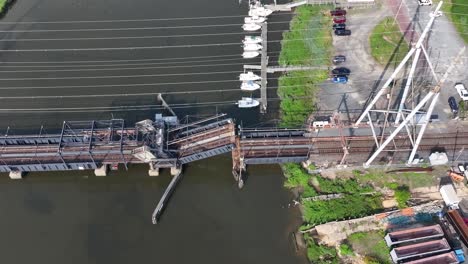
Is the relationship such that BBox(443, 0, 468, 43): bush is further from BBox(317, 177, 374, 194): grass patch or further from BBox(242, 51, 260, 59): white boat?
BBox(242, 51, 260, 59): white boat

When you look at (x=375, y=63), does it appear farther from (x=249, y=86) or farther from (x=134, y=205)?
(x=134, y=205)

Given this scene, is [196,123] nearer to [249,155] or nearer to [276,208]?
[249,155]

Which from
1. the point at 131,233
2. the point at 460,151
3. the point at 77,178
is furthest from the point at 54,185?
the point at 460,151

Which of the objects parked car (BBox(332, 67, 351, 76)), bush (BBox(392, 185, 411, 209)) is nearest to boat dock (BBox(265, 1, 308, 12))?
parked car (BBox(332, 67, 351, 76))

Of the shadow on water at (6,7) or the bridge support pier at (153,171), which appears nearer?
the bridge support pier at (153,171)

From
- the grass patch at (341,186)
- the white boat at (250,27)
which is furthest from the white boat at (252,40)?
the grass patch at (341,186)

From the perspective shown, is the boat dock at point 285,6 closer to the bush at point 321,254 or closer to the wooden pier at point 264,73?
the wooden pier at point 264,73
